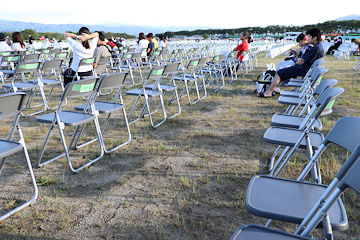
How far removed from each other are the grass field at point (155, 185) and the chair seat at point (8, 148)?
561 mm

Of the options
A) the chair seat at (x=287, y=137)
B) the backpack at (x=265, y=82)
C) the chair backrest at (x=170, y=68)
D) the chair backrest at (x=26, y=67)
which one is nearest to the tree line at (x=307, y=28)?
the backpack at (x=265, y=82)

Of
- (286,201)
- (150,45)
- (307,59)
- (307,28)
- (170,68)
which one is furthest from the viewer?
(307,28)

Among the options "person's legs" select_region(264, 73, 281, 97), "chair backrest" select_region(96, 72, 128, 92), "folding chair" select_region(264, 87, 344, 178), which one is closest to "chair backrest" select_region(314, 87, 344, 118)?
"folding chair" select_region(264, 87, 344, 178)

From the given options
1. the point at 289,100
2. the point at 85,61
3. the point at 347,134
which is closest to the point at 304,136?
the point at 347,134

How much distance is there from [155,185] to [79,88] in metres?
1.25

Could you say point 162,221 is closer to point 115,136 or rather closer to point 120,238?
point 120,238

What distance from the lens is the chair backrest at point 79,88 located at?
275 centimetres

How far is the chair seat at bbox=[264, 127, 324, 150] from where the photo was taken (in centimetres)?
234

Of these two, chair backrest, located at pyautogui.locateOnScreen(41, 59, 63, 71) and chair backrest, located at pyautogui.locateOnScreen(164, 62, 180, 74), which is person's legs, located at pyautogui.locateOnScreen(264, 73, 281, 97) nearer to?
chair backrest, located at pyautogui.locateOnScreen(164, 62, 180, 74)

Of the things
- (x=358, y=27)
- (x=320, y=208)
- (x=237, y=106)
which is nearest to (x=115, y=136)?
(x=237, y=106)

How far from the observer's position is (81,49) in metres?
5.42

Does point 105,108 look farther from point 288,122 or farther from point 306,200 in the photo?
point 306,200

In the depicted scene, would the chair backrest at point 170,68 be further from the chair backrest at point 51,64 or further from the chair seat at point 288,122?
the chair backrest at point 51,64

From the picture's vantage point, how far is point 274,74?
652 cm
